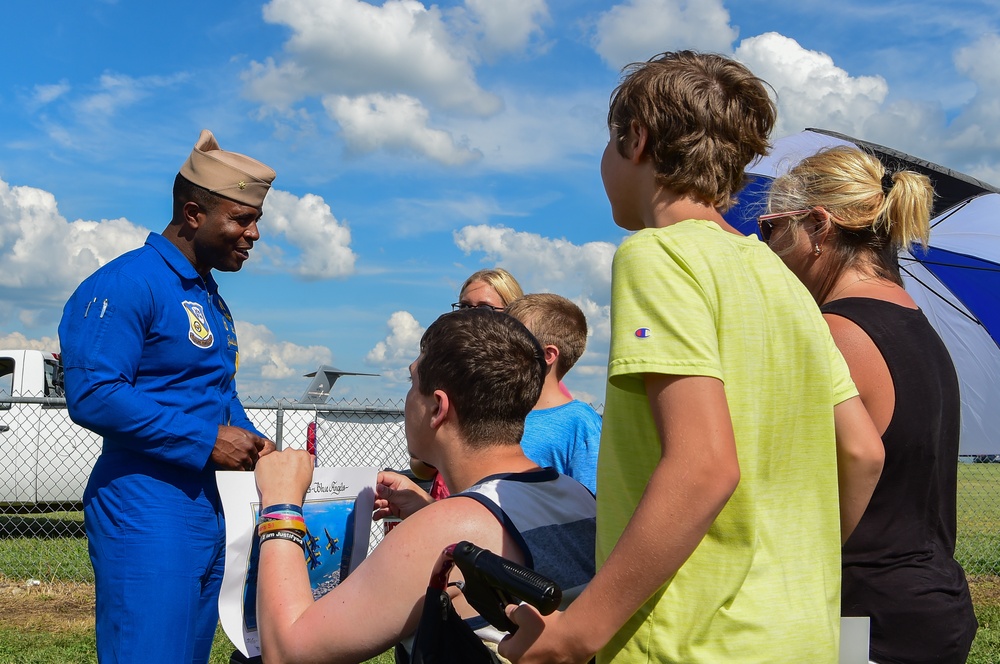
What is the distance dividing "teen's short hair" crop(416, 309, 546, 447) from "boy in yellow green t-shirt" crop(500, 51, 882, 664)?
0.49 m

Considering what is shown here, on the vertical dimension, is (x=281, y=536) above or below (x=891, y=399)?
below

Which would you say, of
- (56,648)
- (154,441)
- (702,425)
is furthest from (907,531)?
(56,648)

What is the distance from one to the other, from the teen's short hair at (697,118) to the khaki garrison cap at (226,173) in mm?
1791

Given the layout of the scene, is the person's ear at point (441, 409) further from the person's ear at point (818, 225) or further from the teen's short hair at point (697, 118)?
the person's ear at point (818, 225)

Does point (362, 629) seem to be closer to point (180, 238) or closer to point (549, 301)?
point (180, 238)

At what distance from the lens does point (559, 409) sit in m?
3.25

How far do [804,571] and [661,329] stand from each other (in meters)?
0.50

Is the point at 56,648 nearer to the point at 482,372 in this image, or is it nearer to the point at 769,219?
the point at 482,372

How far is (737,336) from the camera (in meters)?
1.43

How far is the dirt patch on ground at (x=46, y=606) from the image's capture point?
20.3ft

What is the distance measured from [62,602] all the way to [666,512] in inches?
274

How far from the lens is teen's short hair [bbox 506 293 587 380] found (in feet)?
11.6

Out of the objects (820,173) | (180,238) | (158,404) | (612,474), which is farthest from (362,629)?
(180,238)

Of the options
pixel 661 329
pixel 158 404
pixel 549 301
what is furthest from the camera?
pixel 549 301
